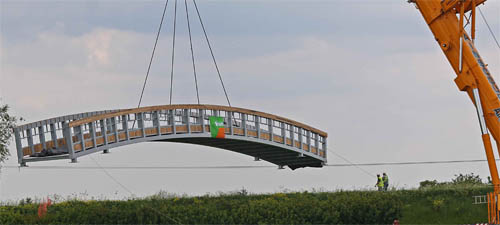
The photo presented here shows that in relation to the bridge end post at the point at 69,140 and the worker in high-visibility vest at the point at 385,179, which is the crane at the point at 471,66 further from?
the bridge end post at the point at 69,140

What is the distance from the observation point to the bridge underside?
3477 centimetres

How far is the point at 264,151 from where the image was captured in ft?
123

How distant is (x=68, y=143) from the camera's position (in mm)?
27859

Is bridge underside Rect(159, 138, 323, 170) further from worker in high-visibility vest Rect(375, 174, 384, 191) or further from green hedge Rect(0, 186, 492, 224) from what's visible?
green hedge Rect(0, 186, 492, 224)

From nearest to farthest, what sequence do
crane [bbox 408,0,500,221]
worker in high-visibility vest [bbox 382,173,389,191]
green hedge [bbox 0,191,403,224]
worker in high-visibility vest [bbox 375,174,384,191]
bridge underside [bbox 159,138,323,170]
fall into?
green hedge [bbox 0,191,403,224] → crane [bbox 408,0,500,221] → bridge underside [bbox 159,138,323,170] → worker in high-visibility vest [bbox 375,174,384,191] → worker in high-visibility vest [bbox 382,173,389,191]

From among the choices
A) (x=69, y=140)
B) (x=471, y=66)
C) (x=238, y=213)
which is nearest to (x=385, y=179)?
(x=471, y=66)

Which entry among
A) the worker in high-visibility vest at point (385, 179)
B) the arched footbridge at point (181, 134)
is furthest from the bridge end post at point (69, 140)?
the worker in high-visibility vest at point (385, 179)

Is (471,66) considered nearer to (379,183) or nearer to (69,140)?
(379,183)

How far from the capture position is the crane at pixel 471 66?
30.8 meters

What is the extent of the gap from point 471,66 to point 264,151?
34.9 ft

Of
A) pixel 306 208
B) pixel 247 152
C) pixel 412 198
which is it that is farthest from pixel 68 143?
pixel 412 198

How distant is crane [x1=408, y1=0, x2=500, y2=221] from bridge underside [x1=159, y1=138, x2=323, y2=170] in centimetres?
865

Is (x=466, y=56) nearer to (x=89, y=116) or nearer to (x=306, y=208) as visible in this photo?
(x=306, y=208)

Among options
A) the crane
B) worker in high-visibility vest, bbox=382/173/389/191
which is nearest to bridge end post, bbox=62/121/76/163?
the crane
